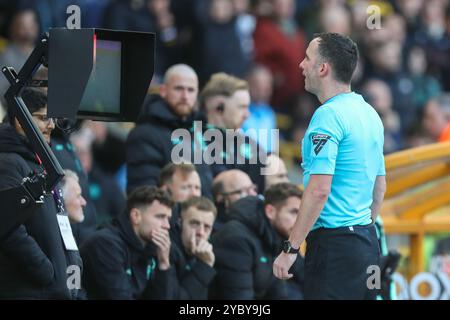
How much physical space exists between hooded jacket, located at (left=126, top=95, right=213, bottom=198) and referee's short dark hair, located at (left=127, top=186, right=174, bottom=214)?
79 cm

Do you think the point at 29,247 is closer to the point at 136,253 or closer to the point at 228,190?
the point at 136,253

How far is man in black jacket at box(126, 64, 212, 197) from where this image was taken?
904cm

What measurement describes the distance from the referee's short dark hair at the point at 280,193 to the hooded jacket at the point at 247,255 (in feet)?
0.42

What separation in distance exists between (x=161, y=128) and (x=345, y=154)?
283 centimetres

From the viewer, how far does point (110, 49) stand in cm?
658

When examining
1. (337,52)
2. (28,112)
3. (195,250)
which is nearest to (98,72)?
(28,112)

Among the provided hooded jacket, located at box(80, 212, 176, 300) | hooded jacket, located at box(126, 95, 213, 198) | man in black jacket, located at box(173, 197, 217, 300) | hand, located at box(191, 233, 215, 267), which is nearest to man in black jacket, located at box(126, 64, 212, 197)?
hooded jacket, located at box(126, 95, 213, 198)

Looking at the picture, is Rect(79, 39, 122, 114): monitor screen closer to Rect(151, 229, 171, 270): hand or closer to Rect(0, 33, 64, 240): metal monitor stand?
Rect(0, 33, 64, 240): metal monitor stand

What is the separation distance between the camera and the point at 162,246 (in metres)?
8.14

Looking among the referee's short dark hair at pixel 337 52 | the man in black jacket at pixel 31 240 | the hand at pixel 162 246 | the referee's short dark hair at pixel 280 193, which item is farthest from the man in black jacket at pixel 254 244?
the referee's short dark hair at pixel 337 52

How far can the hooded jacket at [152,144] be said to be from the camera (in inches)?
356

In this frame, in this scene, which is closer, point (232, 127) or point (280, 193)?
point (280, 193)

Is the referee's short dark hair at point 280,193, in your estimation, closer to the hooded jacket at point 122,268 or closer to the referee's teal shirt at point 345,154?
the hooded jacket at point 122,268

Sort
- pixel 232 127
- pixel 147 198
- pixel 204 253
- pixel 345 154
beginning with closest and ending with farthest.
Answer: pixel 345 154 → pixel 147 198 → pixel 204 253 → pixel 232 127
